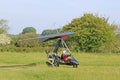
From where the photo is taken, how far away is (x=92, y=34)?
2234 inches

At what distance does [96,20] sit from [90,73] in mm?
38992

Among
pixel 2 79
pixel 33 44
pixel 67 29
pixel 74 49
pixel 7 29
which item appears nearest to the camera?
pixel 2 79

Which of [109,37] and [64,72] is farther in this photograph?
[109,37]

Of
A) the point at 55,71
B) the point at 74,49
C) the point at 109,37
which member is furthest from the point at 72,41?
the point at 55,71

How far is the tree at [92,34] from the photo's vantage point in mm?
56562

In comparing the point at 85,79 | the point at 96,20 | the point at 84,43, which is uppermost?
the point at 96,20

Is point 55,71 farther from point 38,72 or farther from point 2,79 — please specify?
point 2,79

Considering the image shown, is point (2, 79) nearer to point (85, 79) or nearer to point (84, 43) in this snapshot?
point (85, 79)

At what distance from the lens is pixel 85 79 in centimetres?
1900

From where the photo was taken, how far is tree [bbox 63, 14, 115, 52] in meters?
56.6

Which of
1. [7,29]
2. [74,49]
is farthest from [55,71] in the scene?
[7,29]

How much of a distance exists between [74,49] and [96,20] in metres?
6.36

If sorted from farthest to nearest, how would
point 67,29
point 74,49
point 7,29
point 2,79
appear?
point 7,29 → point 67,29 → point 74,49 → point 2,79

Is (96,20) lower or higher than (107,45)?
higher
